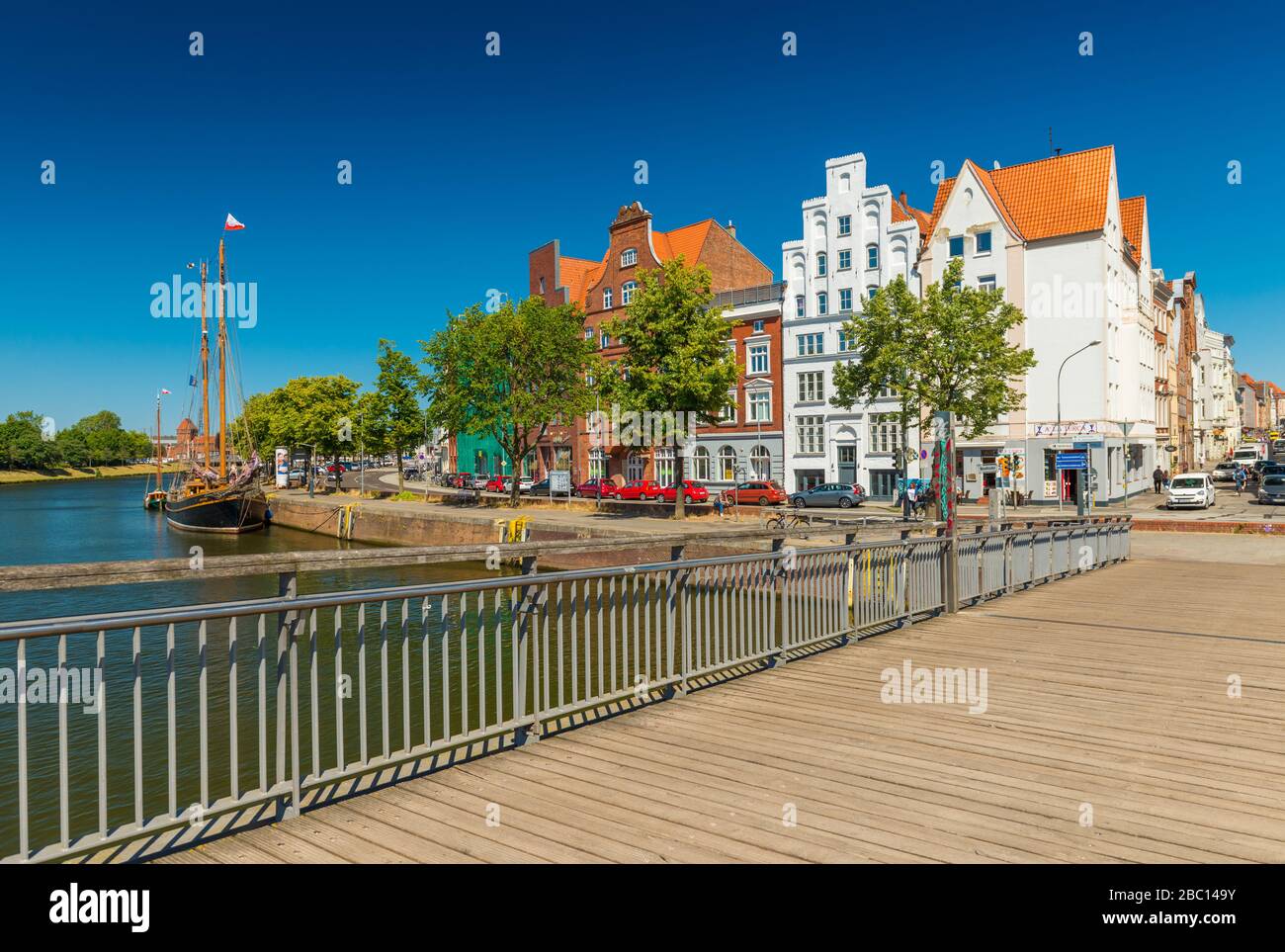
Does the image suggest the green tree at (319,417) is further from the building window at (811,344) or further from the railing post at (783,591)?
the railing post at (783,591)

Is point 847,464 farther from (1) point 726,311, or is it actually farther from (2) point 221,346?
(2) point 221,346

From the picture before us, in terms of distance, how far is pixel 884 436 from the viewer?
45.7 m

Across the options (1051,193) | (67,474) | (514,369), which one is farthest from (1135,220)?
(67,474)

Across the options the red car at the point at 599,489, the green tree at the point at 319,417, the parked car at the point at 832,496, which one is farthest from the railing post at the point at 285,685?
the green tree at the point at 319,417

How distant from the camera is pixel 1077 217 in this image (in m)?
43.8

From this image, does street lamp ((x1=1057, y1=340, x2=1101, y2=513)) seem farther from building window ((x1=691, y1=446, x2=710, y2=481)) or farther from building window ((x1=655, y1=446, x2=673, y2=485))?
building window ((x1=655, y1=446, x2=673, y2=485))

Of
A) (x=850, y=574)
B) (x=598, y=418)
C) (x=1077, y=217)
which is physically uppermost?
(x=1077, y=217)

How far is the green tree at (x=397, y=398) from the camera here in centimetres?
5819

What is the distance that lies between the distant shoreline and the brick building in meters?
97.4

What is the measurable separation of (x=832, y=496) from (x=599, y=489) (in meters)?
13.2

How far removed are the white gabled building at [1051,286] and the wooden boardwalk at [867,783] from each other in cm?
3897
